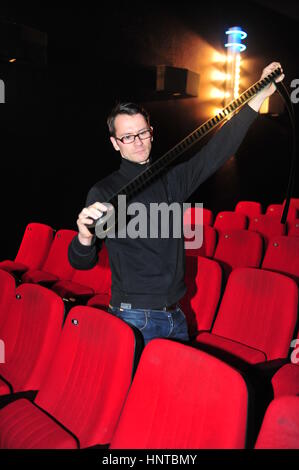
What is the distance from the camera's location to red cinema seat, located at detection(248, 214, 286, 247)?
4.17 m

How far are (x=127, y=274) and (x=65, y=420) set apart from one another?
0.61 meters

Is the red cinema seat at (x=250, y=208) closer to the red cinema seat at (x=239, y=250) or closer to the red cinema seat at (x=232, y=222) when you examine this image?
the red cinema seat at (x=232, y=222)

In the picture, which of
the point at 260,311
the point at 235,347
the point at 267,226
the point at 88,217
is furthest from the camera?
the point at 267,226

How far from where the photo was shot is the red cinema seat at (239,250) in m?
3.26

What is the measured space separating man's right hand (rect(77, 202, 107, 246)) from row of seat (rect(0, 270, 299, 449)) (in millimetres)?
386

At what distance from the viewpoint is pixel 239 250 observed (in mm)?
3348

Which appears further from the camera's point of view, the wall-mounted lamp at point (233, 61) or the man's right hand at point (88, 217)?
the wall-mounted lamp at point (233, 61)

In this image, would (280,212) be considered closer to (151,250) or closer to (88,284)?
(88,284)

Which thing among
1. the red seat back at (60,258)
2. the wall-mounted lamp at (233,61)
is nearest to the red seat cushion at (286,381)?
the red seat back at (60,258)

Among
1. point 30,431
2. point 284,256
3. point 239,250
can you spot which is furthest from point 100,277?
point 30,431

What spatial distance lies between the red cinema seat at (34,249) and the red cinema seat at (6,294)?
4.66ft

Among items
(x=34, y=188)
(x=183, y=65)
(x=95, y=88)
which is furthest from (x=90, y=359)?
(x=183, y=65)

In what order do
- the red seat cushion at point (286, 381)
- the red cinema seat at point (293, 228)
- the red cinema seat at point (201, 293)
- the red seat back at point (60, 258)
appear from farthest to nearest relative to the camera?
the red cinema seat at point (293, 228) < the red seat back at point (60, 258) < the red cinema seat at point (201, 293) < the red seat cushion at point (286, 381)

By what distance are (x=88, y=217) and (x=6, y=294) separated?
1.40m
